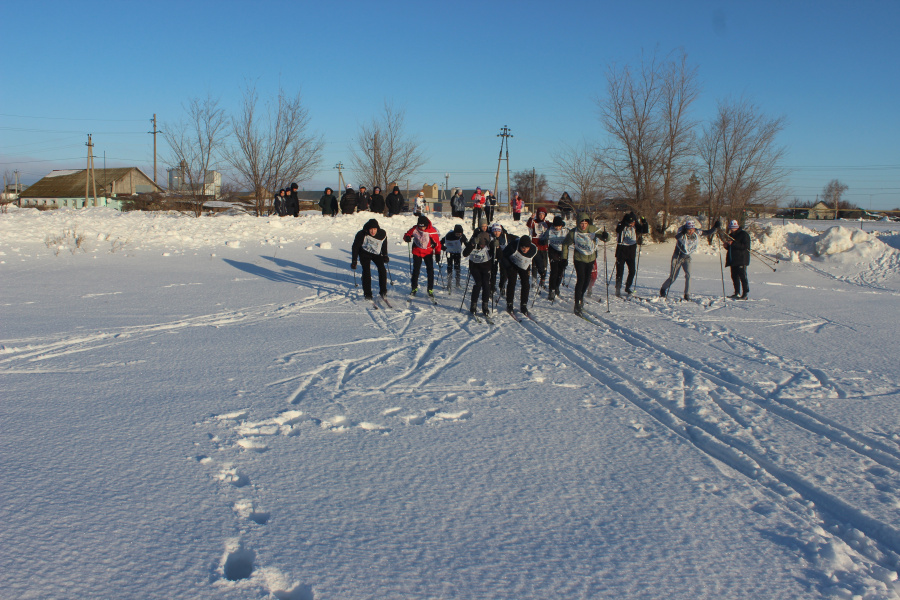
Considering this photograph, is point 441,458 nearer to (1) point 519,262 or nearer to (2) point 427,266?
(1) point 519,262

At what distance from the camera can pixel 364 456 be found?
3.88 m

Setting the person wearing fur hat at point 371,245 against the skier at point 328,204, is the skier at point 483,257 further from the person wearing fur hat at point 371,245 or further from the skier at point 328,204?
the skier at point 328,204

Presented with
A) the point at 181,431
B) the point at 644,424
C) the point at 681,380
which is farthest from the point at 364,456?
the point at 681,380

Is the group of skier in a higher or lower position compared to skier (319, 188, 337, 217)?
lower

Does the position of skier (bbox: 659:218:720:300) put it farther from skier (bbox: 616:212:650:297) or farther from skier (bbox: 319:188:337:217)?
skier (bbox: 319:188:337:217)

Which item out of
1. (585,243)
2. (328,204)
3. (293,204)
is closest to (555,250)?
(585,243)

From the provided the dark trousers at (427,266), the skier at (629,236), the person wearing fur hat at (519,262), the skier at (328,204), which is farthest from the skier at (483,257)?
the skier at (328,204)

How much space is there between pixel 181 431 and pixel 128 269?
444 inches

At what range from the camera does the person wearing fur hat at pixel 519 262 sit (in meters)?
9.45

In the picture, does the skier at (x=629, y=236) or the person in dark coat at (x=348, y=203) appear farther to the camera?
the person in dark coat at (x=348, y=203)

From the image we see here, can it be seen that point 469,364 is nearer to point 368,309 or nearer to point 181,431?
point 181,431

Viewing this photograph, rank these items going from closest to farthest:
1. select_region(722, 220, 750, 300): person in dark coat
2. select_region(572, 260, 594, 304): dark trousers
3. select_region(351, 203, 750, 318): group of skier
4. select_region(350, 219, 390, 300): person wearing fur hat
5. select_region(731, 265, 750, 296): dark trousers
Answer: select_region(351, 203, 750, 318): group of skier, select_region(572, 260, 594, 304): dark trousers, select_region(350, 219, 390, 300): person wearing fur hat, select_region(722, 220, 750, 300): person in dark coat, select_region(731, 265, 750, 296): dark trousers

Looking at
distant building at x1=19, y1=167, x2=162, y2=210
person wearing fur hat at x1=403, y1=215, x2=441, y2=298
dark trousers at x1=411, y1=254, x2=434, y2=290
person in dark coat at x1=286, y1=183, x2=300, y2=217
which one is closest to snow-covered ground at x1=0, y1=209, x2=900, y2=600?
dark trousers at x1=411, y1=254, x2=434, y2=290

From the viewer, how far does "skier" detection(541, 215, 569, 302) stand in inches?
424
